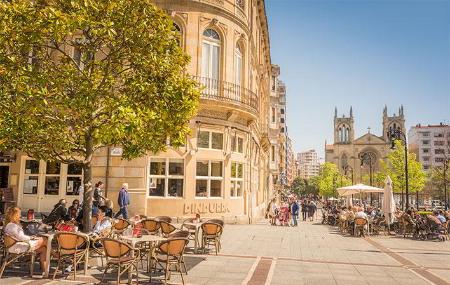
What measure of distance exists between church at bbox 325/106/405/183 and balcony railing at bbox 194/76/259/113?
102130 mm

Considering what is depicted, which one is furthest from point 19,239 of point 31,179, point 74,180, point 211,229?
point 31,179

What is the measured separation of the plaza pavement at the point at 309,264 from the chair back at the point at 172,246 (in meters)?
0.61

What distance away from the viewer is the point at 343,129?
5177 inches

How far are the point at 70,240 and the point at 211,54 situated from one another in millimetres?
13863

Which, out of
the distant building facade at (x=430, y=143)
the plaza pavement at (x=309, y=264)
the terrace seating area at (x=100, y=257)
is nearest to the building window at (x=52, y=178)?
the plaza pavement at (x=309, y=264)

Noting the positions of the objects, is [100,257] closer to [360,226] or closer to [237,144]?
[237,144]

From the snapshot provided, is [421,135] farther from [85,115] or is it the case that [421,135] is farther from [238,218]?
[85,115]

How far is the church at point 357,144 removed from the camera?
11969cm

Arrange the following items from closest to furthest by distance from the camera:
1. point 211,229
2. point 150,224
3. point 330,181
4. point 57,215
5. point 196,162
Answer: point 211,229
point 150,224
point 57,215
point 196,162
point 330,181

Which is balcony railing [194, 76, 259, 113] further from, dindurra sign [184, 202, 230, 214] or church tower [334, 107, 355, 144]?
church tower [334, 107, 355, 144]

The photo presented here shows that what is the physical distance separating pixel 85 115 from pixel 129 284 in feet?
12.8

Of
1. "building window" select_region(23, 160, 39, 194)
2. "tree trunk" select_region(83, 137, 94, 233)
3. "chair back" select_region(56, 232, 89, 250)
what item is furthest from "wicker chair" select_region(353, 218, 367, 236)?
"building window" select_region(23, 160, 39, 194)

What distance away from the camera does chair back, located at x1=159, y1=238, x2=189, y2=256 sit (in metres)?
7.68

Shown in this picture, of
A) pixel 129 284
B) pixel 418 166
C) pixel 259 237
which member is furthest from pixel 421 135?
pixel 129 284
